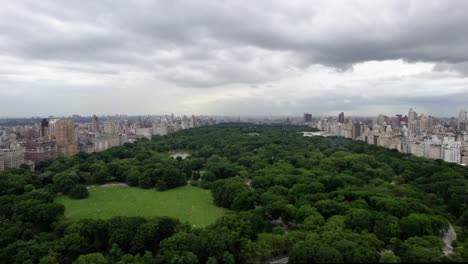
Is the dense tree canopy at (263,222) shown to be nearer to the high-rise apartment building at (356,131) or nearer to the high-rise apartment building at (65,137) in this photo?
the high-rise apartment building at (65,137)

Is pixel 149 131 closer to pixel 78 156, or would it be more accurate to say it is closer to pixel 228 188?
pixel 78 156

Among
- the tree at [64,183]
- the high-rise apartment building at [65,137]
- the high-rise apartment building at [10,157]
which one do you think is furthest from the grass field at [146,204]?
the high-rise apartment building at [65,137]

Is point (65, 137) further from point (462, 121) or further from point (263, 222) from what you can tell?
point (462, 121)

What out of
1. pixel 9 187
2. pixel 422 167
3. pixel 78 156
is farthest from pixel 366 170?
pixel 78 156

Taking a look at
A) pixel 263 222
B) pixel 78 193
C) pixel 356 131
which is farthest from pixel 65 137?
pixel 356 131

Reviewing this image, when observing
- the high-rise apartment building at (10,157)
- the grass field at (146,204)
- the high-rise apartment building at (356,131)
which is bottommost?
the grass field at (146,204)

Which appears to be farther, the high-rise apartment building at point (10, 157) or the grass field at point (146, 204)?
the high-rise apartment building at point (10, 157)

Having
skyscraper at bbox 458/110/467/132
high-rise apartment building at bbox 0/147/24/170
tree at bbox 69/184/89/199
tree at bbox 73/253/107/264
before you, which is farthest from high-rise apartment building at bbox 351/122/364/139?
tree at bbox 73/253/107/264
